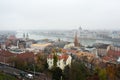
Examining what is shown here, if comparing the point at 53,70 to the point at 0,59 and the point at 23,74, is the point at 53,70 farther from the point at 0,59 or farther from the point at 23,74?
the point at 0,59

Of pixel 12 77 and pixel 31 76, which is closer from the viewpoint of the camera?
pixel 12 77

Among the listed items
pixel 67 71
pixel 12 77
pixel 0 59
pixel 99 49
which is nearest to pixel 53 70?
pixel 67 71

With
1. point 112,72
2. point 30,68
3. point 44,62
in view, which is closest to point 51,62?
point 44,62

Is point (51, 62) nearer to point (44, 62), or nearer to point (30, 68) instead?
point (44, 62)

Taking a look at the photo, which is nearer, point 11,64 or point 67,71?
point 67,71

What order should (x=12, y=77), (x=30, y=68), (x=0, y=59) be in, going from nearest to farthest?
1. (x=12, y=77)
2. (x=30, y=68)
3. (x=0, y=59)

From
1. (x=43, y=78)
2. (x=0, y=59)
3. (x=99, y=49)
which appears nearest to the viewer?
(x=43, y=78)

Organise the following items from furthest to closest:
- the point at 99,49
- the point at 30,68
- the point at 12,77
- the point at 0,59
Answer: the point at 99,49, the point at 0,59, the point at 30,68, the point at 12,77

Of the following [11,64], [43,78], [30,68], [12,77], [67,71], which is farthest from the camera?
[11,64]
